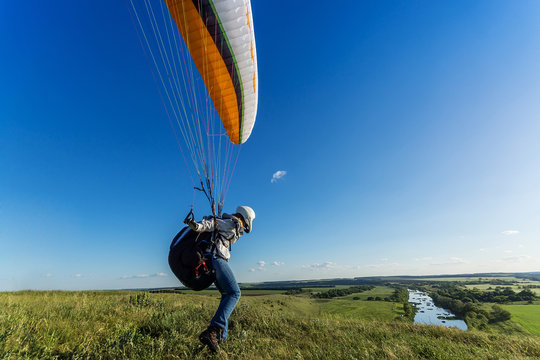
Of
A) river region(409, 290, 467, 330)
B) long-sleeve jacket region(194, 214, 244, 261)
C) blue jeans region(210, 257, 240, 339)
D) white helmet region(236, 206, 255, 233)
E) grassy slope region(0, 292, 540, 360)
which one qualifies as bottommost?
river region(409, 290, 467, 330)

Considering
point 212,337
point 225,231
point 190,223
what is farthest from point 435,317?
point 190,223

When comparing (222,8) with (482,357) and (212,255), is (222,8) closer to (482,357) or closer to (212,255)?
(212,255)

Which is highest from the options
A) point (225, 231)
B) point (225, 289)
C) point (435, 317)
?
point (225, 231)

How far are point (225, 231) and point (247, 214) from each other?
54cm

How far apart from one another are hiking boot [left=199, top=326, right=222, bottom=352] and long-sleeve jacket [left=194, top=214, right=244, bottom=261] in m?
1.06

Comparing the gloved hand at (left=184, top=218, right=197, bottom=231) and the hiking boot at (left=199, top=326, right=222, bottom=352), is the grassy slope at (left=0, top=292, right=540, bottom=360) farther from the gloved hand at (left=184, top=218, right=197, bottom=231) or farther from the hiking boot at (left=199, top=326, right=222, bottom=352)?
the gloved hand at (left=184, top=218, right=197, bottom=231)

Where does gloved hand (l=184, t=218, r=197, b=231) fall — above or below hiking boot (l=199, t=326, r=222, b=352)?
above

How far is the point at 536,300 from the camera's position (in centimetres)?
5425

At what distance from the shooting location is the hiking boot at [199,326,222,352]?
3292 millimetres

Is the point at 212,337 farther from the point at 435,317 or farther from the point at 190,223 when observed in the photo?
the point at 435,317

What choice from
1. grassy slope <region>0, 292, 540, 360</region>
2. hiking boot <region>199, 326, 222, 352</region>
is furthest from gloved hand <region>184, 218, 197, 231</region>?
grassy slope <region>0, 292, 540, 360</region>

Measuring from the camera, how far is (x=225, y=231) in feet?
13.3

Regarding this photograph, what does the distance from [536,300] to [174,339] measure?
8614 cm

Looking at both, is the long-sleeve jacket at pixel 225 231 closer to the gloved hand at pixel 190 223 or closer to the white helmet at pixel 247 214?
the white helmet at pixel 247 214
